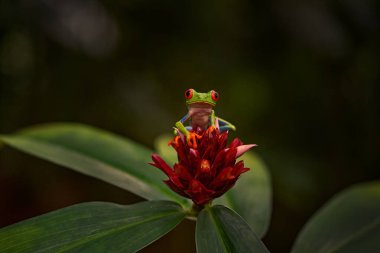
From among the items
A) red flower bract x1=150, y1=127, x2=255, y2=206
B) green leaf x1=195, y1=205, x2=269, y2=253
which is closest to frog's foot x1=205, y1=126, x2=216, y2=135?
red flower bract x1=150, y1=127, x2=255, y2=206

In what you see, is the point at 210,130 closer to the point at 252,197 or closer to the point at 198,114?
the point at 198,114

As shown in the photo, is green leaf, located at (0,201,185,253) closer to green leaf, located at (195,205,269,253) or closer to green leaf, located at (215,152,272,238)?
green leaf, located at (195,205,269,253)

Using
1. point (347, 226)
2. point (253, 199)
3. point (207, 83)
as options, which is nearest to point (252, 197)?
point (253, 199)

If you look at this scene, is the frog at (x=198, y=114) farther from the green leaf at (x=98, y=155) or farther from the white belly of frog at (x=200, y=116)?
the green leaf at (x=98, y=155)

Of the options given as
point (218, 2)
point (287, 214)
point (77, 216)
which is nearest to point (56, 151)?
point (77, 216)

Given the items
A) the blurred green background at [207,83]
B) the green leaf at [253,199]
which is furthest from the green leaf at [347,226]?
the blurred green background at [207,83]

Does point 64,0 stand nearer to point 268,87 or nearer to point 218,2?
point 218,2

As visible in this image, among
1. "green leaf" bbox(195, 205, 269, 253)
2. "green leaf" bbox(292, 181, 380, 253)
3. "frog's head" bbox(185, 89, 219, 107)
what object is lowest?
"green leaf" bbox(292, 181, 380, 253)
